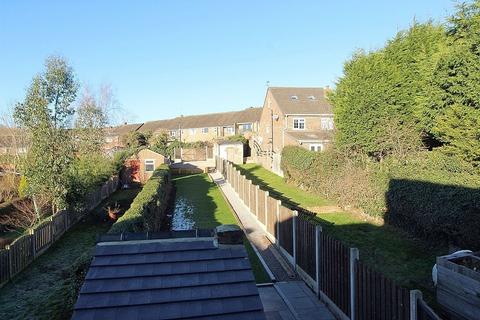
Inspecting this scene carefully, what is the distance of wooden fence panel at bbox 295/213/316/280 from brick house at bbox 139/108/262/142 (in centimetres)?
5293

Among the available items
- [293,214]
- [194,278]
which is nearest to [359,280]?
[194,278]

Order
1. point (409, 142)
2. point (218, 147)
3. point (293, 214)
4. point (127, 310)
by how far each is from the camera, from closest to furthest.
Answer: point (127, 310), point (293, 214), point (409, 142), point (218, 147)

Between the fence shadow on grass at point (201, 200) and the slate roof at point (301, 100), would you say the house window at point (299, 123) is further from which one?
the fence shadow on grass at point (201, 200)

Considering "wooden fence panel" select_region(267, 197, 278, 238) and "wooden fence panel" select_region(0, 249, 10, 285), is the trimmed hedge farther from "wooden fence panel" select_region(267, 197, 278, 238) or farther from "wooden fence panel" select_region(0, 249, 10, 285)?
"wooden fence panel" select_region(0, 249, 10, 285)

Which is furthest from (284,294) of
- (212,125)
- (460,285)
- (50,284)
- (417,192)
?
(212,125)

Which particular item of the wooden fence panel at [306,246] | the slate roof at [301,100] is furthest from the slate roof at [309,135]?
the wooden fence panel at [306,246]

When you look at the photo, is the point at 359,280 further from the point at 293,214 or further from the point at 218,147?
the point at 218,147

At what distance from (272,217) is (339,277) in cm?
670

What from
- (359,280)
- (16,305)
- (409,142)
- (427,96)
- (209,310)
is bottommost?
(16,305)

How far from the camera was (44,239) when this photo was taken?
1568cm

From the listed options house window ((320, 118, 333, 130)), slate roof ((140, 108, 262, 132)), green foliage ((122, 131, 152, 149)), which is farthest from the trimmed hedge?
slate roof ((140, 108, 262, 132))

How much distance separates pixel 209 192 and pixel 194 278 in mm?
23045

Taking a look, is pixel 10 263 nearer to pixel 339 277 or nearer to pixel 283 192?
pixel 339 277

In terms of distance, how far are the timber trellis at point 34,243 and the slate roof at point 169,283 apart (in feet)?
26.2
